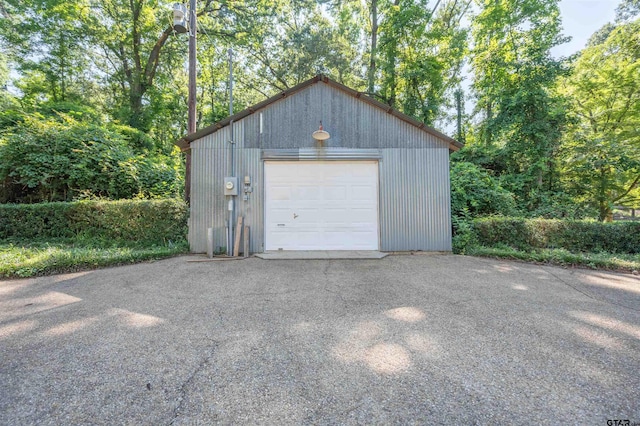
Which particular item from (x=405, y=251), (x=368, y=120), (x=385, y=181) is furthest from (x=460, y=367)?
(x=368, y=120)

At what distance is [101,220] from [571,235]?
10860mm

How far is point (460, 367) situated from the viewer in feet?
5.97

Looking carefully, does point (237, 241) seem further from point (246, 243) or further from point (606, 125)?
point (606, 125)

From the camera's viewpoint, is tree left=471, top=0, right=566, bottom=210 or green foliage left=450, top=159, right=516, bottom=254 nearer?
green foliage left=450, top=159, right=516, bottom=254

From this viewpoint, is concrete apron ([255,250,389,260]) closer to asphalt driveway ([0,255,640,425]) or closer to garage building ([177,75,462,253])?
garage building ([177,75,462,253])

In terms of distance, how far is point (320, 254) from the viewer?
5.80 metres

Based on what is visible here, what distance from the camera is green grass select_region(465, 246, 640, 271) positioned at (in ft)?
15.1

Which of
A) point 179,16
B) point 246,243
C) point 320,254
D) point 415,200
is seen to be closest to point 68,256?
point 246,243

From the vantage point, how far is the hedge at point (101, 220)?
20.4 feet

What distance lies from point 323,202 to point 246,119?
271 centimetres

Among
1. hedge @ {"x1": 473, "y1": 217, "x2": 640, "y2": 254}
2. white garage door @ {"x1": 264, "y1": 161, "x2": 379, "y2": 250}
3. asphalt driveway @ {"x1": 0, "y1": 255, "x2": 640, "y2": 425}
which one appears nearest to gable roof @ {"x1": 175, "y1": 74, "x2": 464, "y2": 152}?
white garage door @ {"x1": 264, "y1": 161, "x2": 379, "y2": 250}

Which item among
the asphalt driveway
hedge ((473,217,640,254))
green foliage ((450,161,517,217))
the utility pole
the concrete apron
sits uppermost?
the utility pole

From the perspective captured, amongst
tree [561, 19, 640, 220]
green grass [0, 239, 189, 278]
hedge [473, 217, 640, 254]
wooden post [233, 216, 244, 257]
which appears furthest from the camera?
tree [561, 19, 640, 220]

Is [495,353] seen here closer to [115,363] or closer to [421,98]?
[115,363]
